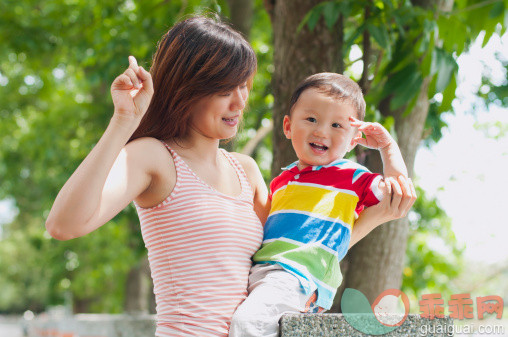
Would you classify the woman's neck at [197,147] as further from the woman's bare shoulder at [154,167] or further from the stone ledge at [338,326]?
the stone ledge at [338,326]

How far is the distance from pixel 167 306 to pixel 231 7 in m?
4.46

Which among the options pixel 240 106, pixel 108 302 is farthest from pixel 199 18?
pixel 108 302

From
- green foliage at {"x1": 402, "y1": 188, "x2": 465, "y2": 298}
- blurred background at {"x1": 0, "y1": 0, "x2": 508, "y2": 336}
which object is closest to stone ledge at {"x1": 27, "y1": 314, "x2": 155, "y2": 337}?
blurred background at {"x1": 0, "y1": 0, "x2": 508, "y2": 336}

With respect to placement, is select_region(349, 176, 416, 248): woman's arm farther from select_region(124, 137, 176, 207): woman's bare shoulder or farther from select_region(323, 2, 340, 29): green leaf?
select_region(323, 2, 340, 29): green leaf

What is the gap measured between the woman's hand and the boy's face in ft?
0.77

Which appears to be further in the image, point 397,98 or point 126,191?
point 397,98

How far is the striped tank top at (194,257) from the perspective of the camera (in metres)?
1.82

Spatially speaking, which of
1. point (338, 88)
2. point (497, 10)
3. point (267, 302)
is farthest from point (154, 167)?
point (497, 10)

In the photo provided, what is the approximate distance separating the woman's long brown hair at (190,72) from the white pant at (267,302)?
0.55 metres

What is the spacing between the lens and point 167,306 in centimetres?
187

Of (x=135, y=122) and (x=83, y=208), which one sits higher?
(x=135, y=122)

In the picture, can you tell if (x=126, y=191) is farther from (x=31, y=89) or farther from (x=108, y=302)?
(x=108, y=302)

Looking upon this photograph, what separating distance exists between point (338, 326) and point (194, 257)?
0.47 m

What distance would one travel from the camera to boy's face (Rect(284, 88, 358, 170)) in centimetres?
219
